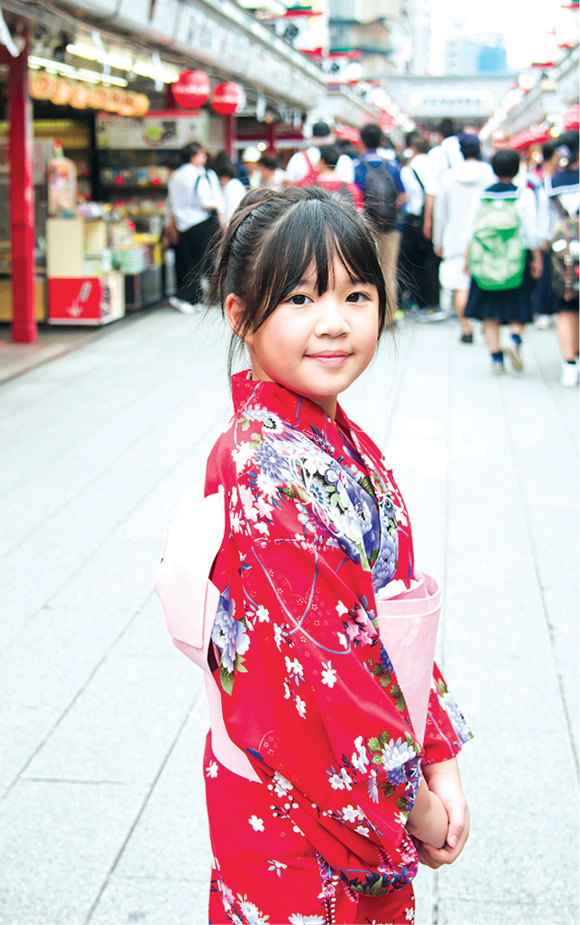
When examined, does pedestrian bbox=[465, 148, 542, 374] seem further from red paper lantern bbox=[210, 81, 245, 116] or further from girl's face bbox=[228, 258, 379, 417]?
girl's face bbox=[228, 258, 379, 417]

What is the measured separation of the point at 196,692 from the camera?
2.95 m

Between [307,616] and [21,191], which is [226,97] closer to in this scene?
[21,191]

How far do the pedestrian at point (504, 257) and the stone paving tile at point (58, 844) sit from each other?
227 inches

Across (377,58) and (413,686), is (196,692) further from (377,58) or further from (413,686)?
(377,58)

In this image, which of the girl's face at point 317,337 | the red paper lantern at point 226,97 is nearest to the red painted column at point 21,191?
the red paper lantern at point 226,97

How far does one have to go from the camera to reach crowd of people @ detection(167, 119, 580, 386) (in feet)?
23.1

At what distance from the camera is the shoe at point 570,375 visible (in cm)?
731

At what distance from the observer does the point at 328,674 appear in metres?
1.09

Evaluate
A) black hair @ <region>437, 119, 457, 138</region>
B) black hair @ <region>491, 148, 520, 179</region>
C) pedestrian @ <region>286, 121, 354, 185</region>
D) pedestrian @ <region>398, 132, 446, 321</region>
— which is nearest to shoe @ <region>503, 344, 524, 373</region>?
black hair @ <region>491, 148, 520, 179</region>

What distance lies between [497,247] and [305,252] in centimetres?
651

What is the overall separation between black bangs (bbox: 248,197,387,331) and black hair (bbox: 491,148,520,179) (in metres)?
6.34

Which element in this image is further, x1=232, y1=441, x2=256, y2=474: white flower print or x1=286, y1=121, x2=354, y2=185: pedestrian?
x1=286, y1=121, x2=354, y2=185: pedestrian

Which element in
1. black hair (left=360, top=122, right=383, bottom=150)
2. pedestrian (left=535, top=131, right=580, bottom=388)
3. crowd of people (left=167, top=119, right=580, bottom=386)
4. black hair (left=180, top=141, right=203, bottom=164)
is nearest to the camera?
pedestrian (left=535, top=131, right=580, bottom=388)

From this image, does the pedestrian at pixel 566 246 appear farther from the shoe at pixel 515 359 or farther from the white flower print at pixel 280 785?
the white flower print at pixel 280 785
